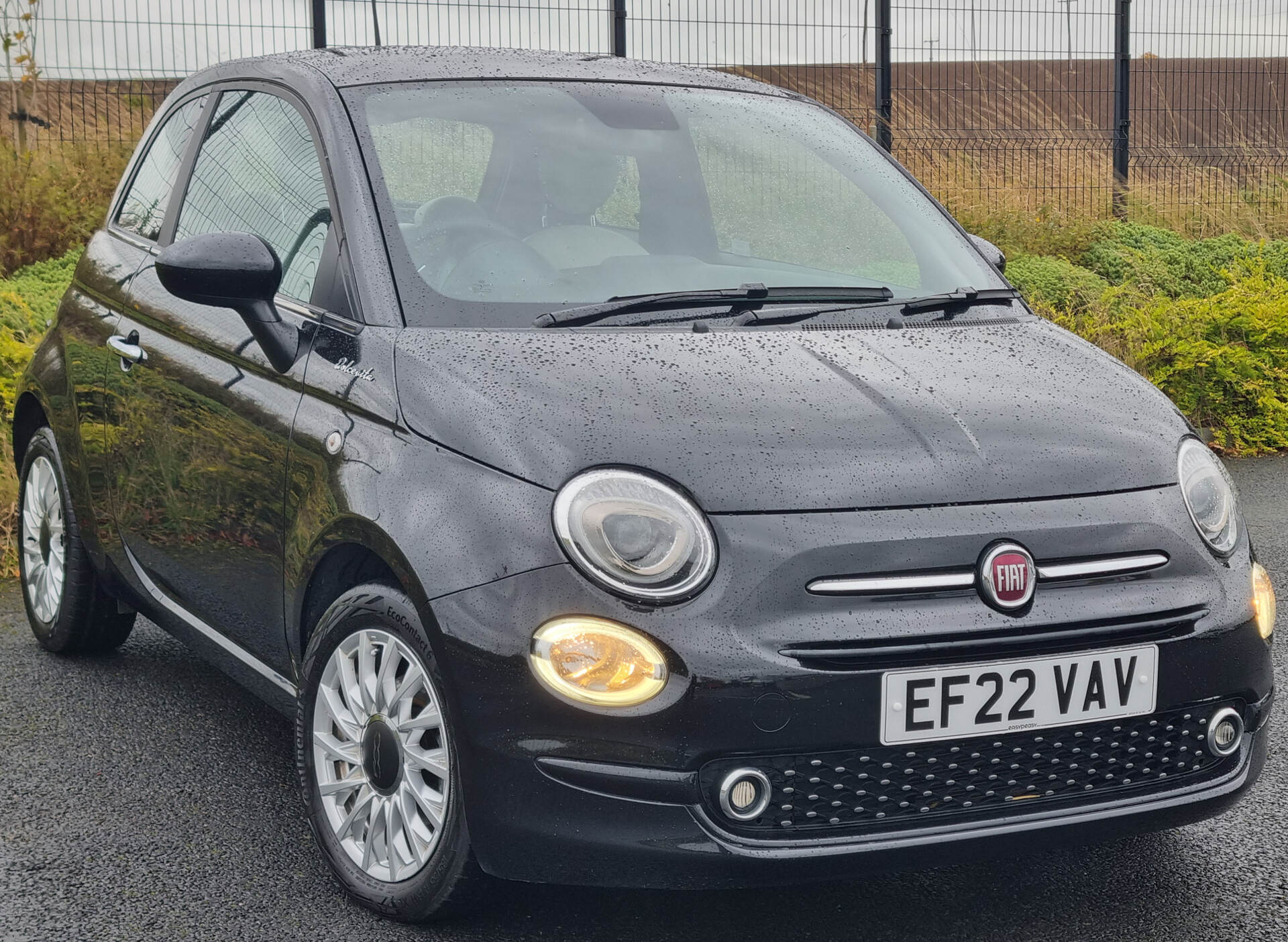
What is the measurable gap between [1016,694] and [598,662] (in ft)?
2.28

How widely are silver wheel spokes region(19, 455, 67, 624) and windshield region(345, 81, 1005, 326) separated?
175 centimetres

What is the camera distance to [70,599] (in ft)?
15.1

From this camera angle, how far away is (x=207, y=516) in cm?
357

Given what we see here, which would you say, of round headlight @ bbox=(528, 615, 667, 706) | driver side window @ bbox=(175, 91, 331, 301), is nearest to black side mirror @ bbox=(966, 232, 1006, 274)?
driver side window @ bbox=(175, 91, 331, 301)

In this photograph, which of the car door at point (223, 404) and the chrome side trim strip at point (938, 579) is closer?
the chrome side trim strip at point (938, 579)

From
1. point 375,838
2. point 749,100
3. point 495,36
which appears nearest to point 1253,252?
point 495,36

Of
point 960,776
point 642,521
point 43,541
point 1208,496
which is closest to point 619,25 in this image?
point 43,541

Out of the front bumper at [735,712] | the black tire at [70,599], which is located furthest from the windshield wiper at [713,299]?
the black tire at [70,599]

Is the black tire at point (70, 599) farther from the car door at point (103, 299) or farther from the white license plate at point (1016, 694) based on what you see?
the white license plate at point (1016, 694)

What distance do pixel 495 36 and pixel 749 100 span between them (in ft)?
27.2

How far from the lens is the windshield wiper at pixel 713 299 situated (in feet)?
10.5

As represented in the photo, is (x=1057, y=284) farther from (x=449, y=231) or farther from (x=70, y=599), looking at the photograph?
(x=449, y=231)

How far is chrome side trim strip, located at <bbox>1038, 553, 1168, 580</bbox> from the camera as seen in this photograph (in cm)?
267

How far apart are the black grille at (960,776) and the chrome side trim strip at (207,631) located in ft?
3.91
